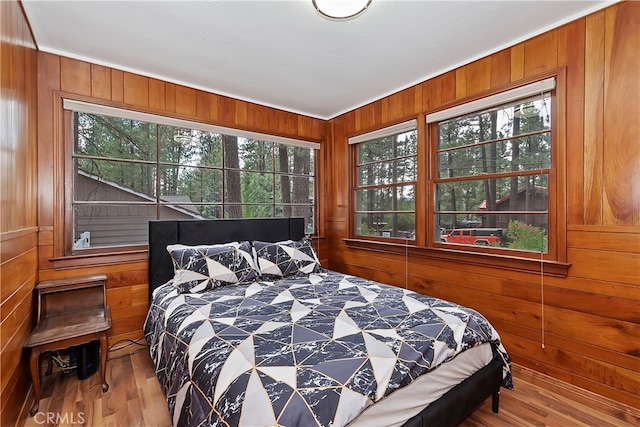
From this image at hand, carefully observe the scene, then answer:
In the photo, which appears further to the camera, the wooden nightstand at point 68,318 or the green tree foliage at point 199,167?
the green tree foliage at point 199,167

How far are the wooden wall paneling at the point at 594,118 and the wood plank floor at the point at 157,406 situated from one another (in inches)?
46.8

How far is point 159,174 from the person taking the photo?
2.92m

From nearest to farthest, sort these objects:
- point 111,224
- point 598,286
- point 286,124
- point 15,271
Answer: point 15,271 < point 598,286 < point 111,224 < point 286,124

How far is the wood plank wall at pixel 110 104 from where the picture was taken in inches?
92.9

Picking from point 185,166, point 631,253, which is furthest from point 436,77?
point 185,166

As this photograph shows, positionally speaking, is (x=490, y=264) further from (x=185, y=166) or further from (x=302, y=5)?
(x=185, y=166)

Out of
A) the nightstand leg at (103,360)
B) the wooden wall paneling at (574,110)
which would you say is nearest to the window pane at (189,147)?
the nightstand leg at (103,360)

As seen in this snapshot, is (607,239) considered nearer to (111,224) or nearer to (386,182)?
(386,182)

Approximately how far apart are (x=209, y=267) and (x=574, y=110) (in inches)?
118

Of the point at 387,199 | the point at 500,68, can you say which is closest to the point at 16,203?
the point at 387,199

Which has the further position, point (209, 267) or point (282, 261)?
point (282, 261)

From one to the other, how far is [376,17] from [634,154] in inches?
73.4

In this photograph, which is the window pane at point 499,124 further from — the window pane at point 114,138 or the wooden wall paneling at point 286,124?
the window pane at point 114,138

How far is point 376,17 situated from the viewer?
2037mm
